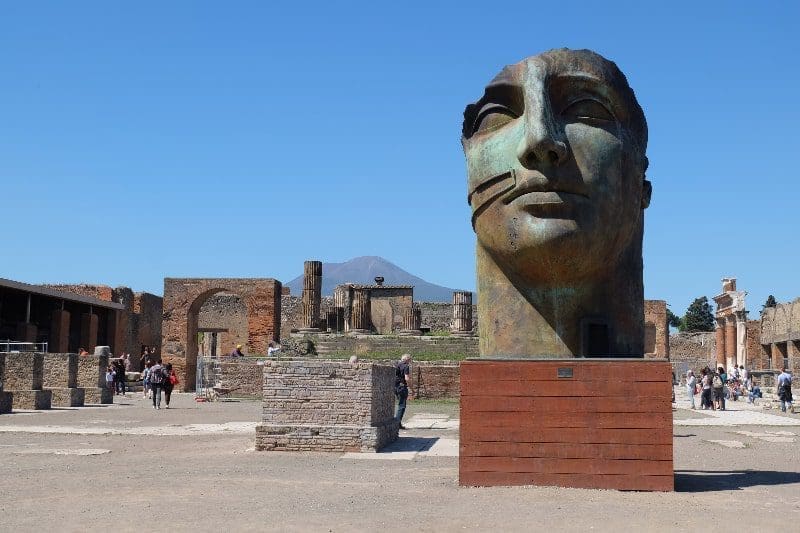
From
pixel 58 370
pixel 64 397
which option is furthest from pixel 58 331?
pixel 64 397

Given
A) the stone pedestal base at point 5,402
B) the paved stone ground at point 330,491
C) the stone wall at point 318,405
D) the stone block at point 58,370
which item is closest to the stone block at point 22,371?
the stone pedestal base at point 5,402

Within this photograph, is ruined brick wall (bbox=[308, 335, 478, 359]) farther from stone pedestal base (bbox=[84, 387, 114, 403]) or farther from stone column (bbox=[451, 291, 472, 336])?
stone pedestal base (bbox=[84, 387, 114, 403])

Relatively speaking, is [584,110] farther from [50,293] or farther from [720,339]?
[720,339]

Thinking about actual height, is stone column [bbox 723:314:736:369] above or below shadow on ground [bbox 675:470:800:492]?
above

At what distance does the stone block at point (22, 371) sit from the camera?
19.1 m

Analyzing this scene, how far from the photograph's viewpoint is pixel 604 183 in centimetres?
674

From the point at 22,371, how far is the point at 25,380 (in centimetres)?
25

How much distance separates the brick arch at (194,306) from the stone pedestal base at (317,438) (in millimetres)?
21933

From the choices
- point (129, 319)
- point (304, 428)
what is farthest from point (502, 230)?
point (129, 319)

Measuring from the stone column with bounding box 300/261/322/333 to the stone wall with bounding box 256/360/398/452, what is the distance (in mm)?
20111

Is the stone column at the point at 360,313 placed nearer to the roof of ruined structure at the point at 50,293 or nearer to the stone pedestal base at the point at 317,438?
the roof of ruined structure at the point at 50,293

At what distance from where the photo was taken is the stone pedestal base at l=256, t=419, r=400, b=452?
34.6 ft

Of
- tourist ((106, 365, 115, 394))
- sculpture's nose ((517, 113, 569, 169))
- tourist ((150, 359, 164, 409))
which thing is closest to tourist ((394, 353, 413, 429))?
sculpture's nose ((517, 113, 569, 169))

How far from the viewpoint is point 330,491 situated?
7.16m
